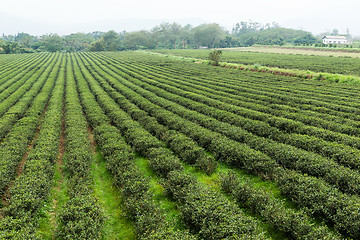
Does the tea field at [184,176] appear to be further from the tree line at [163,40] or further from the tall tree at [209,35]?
the tall tree at [209,35]

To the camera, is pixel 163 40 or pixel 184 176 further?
pixel 163 40

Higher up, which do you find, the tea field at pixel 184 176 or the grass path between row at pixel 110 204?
the tea field at pixel 184 176

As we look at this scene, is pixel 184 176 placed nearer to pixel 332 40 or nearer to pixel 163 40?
pixel 163 40

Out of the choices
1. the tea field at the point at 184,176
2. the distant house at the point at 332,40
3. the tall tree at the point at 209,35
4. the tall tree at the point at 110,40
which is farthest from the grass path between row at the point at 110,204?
the distant house at the point at 332,40

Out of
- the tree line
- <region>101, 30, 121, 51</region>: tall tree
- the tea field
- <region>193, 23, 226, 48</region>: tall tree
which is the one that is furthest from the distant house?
the tea field

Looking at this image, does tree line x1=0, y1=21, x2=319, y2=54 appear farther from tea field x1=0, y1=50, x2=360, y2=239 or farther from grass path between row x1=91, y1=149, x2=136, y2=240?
grass path between row x1=91, y1=149, x2=136, y2=240

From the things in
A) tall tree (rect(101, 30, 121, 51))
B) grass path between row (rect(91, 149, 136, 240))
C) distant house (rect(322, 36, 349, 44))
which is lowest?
grass path between row (rect(91, 149, 136, 240))

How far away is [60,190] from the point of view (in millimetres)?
11289

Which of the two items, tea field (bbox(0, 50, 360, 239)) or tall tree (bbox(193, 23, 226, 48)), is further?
tall tree (bbox(193, 23, 226, 48))

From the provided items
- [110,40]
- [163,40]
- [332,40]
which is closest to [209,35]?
[163,40]

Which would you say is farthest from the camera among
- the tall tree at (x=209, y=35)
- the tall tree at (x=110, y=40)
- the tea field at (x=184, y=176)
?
the tall tree at (x=209, y=35)

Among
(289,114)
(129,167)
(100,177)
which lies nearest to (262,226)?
(129,167)

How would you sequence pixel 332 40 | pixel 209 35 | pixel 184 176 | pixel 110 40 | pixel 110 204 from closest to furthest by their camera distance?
A: pixel 110 204 → pixel 184 176 → pixel 110 40 → pixel 332 40 → pixel 209 35

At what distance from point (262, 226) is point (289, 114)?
13210 mm
